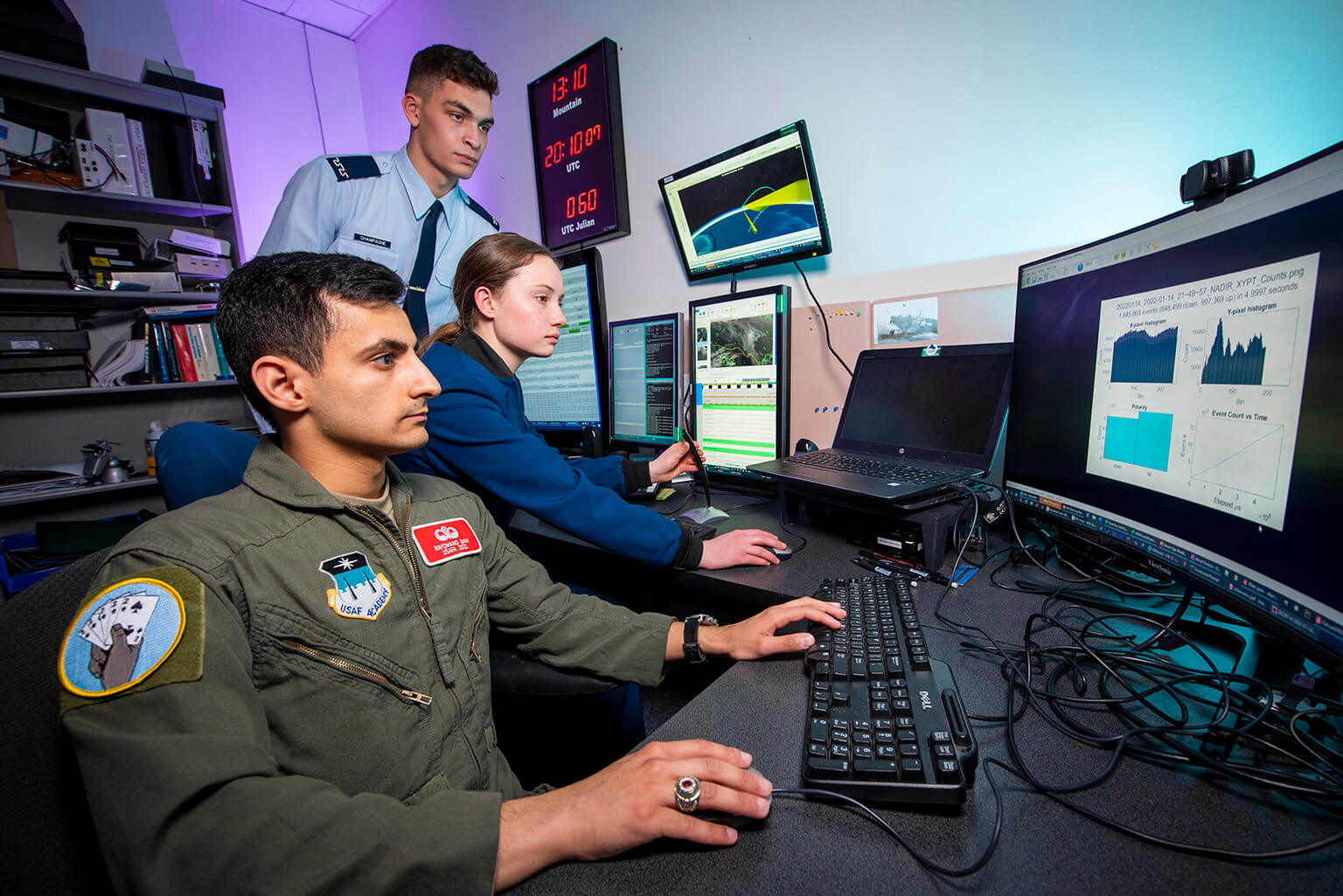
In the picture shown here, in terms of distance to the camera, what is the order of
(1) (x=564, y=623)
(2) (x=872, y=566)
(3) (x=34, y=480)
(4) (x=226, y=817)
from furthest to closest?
1. (3) (x=34, y=480)
2. (2) (x=872, y=566)
3. (1) (x=564, y=623)
4. (4) (x=226, y=817)

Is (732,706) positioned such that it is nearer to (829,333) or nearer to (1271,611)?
(1271,611)

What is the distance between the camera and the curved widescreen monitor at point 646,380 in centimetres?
173

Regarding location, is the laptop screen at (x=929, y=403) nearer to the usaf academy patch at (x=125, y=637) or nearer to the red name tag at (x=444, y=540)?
the red name tag at (x=444, y=540)

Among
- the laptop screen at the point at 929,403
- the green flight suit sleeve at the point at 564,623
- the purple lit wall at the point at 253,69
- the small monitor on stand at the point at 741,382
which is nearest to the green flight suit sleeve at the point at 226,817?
the green flight suit sleeve at the point at 564,623

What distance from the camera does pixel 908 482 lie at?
39.8 inches

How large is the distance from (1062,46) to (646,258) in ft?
4.18

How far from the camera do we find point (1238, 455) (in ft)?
1.98

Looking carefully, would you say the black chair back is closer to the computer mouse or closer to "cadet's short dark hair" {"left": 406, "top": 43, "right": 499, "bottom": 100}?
the computer mouse

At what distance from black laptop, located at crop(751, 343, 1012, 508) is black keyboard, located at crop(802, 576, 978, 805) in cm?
34

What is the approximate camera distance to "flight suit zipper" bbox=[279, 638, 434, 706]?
23.8 inches

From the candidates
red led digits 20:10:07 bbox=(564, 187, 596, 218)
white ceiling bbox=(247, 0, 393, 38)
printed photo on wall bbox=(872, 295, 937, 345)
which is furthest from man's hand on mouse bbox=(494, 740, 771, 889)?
white ceiling bbox=(247, 0, 393, 38)

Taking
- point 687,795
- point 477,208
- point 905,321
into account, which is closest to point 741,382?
point 905,321

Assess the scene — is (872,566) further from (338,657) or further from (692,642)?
(338,657)

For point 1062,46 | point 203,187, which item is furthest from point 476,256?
point 203,187
